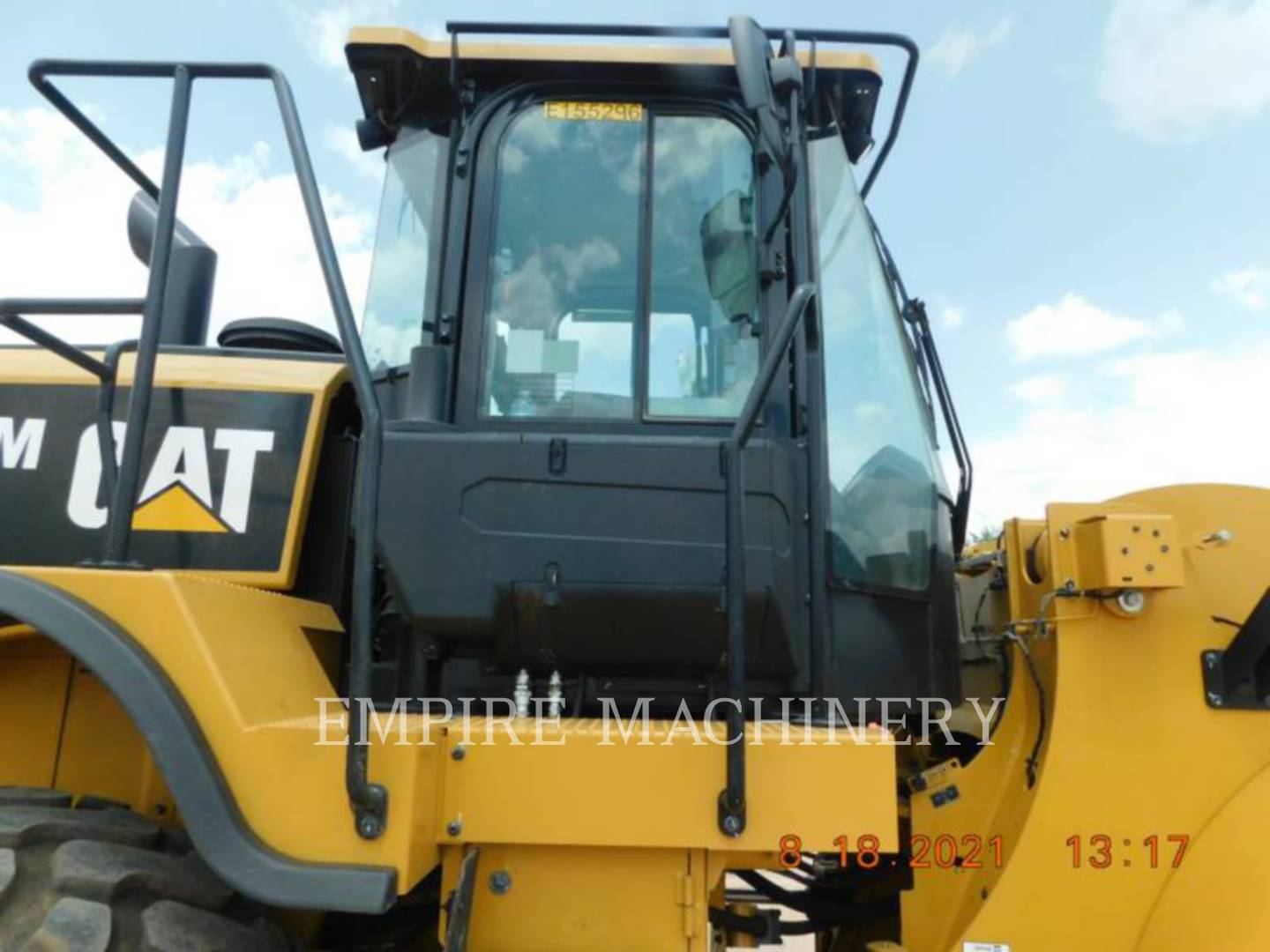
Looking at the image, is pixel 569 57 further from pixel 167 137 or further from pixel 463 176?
pixel 167 137

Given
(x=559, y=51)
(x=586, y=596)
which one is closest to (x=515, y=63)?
(x=559, y=51)

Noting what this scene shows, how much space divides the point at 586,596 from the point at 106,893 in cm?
105

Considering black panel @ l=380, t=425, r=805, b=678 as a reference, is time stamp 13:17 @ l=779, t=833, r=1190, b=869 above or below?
below

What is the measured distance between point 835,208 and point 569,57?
0.83 m

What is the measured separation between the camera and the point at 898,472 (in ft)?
8.46

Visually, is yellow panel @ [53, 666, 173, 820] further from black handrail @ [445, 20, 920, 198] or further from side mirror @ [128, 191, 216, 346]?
black handrail @ [445, 20, 920, 198]

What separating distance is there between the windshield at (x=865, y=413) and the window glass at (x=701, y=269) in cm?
24

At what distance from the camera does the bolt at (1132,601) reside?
2.21m

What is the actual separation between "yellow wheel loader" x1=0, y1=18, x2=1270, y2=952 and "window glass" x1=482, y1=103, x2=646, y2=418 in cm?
1

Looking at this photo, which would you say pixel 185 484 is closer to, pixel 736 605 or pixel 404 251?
pixel 404 251

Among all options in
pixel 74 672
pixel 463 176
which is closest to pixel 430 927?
pixel 74 672

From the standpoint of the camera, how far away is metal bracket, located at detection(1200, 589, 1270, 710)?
2162 mm

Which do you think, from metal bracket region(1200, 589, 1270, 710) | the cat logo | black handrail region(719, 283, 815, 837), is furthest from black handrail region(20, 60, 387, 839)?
metal bracket region(1200, 589, 1270, 710)
